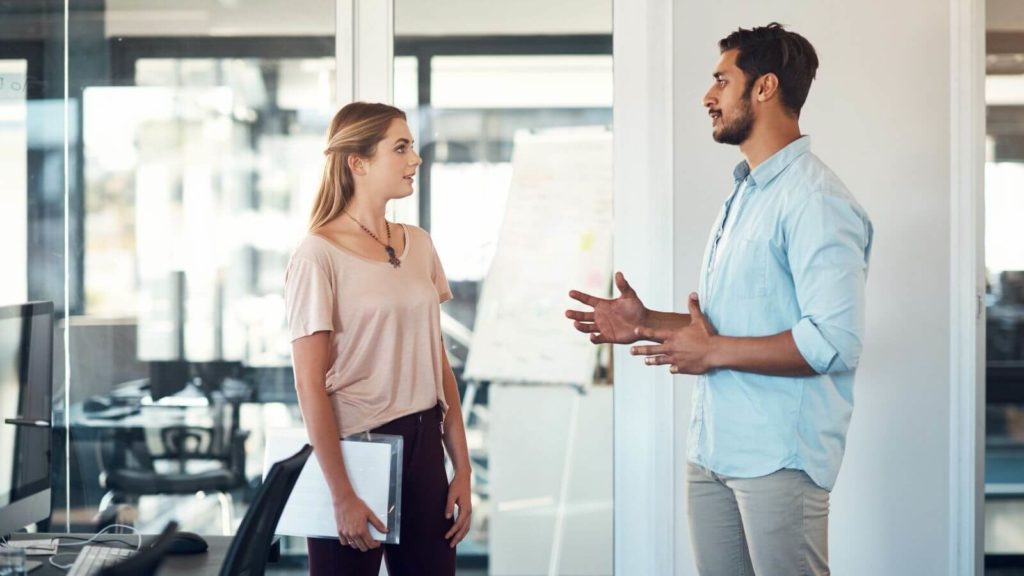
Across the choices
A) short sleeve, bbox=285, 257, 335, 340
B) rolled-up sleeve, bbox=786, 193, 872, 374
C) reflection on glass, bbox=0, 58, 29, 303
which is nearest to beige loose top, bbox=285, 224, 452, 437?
short sleeve, bbox=285, 257, 335, 340

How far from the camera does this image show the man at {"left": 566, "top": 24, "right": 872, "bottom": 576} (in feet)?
6.32

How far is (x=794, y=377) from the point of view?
1984 millimetres

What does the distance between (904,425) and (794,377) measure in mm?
1450

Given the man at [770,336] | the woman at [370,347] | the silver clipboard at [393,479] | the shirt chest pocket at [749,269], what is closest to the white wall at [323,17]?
the woman at [370,347]

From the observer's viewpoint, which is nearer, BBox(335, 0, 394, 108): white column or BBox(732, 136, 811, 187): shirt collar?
BBox(732, 136, 811, 187): shirt collar

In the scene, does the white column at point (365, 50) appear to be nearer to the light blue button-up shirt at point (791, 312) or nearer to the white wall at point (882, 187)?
the white wall at point (882, 187)

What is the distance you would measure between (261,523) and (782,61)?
4.49ft

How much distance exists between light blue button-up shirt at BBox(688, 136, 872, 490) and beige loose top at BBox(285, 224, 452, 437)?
2.15ft

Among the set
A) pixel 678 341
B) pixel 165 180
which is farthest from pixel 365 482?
pixel 165 180

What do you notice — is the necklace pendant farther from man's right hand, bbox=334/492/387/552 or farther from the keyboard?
the keyboard

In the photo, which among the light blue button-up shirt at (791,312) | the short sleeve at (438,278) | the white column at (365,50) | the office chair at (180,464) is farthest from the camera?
the office chair at (180,464)

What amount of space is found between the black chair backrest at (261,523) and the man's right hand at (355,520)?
375mm

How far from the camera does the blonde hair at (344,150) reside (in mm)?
2305

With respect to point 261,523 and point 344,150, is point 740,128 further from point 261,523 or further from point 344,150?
point 261,523
